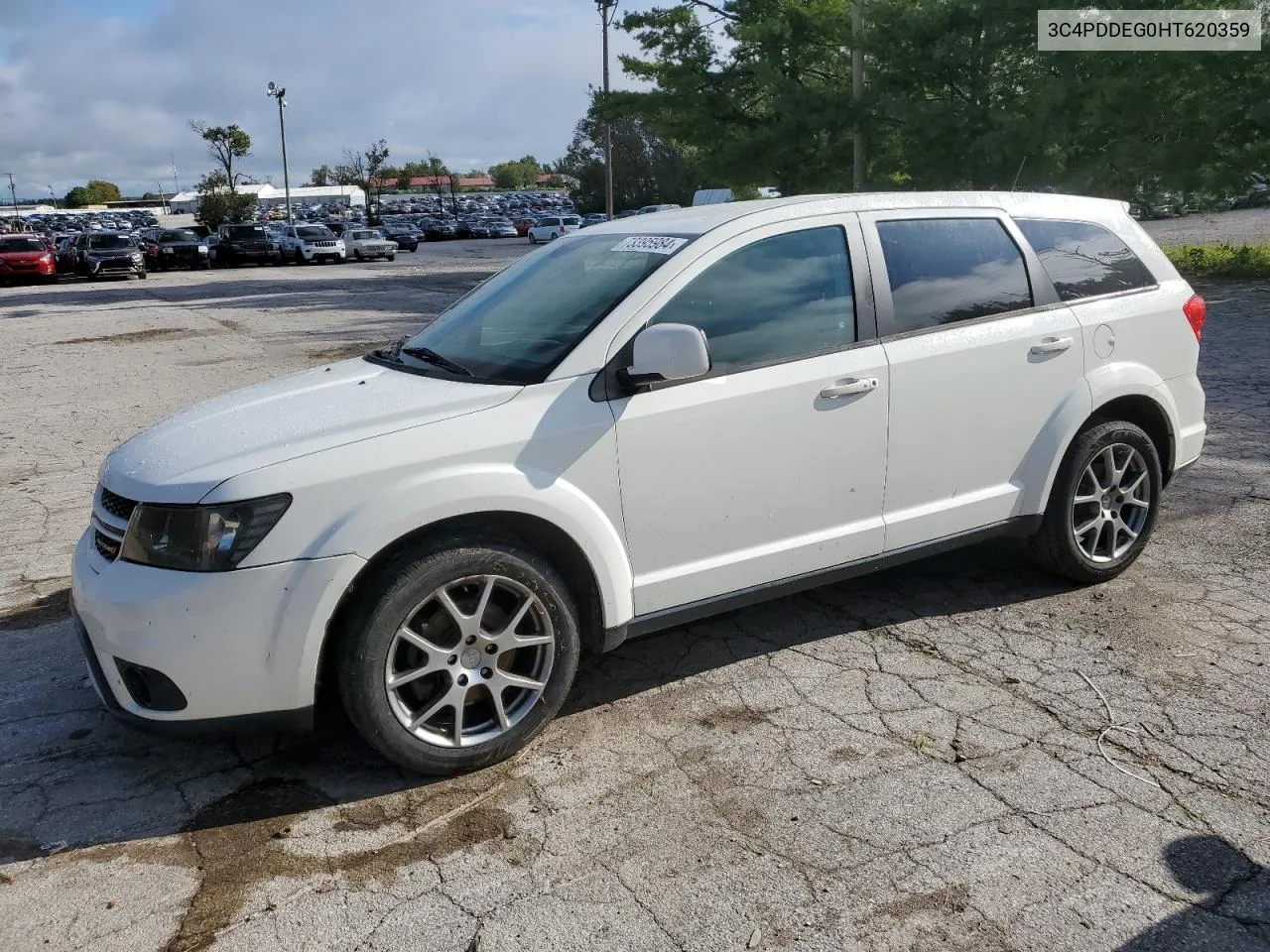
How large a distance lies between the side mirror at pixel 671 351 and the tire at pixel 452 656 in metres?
0.74

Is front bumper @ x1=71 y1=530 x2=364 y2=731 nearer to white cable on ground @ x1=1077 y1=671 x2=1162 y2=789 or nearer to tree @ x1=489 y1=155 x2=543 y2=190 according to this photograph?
white cable on ground @ x1=1077 y1=671 x2=1162 y2=789

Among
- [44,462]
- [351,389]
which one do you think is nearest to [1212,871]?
[351,389]

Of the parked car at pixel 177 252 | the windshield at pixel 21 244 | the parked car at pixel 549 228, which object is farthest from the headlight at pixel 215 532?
the parked car at pixel 549 228

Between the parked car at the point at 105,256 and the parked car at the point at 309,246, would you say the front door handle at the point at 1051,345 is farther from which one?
the parked car at the point at 309,246

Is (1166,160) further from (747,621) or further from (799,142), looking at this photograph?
(747,621)

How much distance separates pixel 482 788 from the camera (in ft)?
11.2

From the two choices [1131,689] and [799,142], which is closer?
[1131,689]

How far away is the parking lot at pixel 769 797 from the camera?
2.75 m

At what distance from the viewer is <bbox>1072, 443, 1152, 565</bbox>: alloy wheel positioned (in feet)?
15.7

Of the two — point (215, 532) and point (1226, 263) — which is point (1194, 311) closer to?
point (215, 532)

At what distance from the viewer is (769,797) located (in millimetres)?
3297

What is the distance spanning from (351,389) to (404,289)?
2239 centimetres

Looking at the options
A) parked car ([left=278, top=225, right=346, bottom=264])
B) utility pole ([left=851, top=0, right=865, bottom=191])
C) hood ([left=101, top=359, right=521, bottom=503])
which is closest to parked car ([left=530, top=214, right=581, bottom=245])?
parked car ([left=278, top=225, right=346, bottom=264])

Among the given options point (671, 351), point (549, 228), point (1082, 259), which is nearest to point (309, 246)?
point (549, 228)
